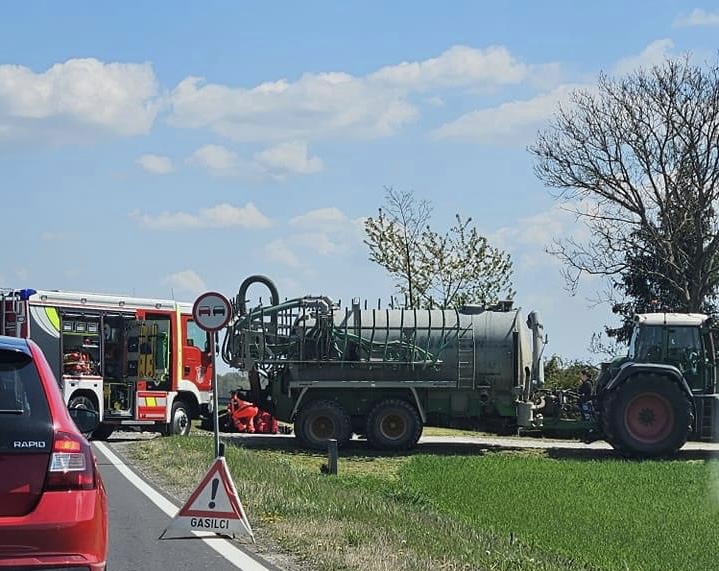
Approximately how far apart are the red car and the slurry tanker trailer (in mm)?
18053

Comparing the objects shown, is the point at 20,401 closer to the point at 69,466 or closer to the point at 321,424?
the point at 69,466

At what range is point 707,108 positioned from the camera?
38.1 metres

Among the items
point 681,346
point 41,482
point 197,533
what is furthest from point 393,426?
point 41,482

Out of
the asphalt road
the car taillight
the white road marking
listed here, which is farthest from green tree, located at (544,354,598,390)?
the car taillight

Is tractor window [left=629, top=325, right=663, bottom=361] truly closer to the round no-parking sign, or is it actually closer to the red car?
the round no-parking sign

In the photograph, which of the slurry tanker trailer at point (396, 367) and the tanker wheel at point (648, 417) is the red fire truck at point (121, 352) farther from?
the tanker wheel at point (648, 417)

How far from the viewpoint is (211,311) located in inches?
649

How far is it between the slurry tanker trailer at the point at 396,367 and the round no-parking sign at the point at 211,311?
8688 mm

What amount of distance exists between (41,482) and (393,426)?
18.6m

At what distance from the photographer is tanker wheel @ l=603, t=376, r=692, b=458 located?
2364 centimetres

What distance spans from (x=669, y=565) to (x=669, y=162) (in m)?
29.4

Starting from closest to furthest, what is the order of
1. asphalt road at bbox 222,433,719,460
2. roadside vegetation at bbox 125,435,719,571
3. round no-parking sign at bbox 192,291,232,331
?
roadside vegetation at bbox 125,435,719,571 < round no-parking sign at bbox 192,291,232,331 < asphalt road at bbox 222,433,719,460

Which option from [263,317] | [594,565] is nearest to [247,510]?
[594,565]

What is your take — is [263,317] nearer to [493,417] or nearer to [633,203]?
[493,417]
